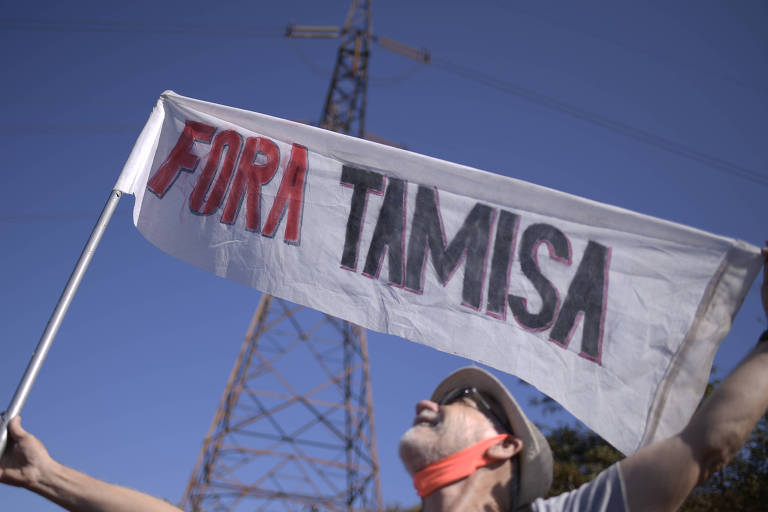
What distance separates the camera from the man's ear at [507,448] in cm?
269

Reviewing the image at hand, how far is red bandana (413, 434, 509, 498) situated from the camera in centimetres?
262

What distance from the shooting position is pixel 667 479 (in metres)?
2.16

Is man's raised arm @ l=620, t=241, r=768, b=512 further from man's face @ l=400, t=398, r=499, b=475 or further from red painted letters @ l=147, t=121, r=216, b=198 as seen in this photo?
red painted letters @ l=147, t=121, r=216, b=198

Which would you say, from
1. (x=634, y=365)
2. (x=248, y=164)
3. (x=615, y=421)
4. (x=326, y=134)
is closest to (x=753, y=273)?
(x=634, y=365)

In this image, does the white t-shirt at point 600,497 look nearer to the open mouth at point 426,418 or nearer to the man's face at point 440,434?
the man's face at point 440,434

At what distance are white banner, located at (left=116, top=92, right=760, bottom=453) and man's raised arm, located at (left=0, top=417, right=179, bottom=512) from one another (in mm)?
1271

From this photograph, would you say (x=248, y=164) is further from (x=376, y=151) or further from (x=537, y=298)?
(x=537, y=298)

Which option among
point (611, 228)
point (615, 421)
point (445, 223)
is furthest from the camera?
point (445, 223)

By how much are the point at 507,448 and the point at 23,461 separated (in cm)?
169

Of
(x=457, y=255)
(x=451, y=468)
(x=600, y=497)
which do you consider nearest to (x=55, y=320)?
(x=451, y=468)

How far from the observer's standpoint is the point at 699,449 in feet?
7.11

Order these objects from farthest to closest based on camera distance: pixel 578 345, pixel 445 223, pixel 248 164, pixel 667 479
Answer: pixel 248 164 → pixel 445 223 → pixel 578 345 → pixel 667 479

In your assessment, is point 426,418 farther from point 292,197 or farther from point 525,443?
point 292,197

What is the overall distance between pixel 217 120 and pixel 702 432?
9.29 feet
